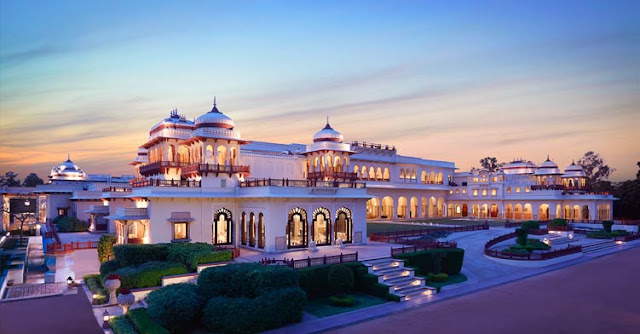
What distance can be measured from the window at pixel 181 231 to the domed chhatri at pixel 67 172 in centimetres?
3988

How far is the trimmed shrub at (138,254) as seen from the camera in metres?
22.9

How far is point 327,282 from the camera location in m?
21.3

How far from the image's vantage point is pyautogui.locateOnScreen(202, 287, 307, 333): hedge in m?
15.9

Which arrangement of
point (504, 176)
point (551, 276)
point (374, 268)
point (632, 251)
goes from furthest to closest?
point (504, 176)
point (632, 251)
point (551, 276)
point (374, 268)

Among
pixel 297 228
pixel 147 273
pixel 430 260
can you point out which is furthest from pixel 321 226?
pixel 147 273

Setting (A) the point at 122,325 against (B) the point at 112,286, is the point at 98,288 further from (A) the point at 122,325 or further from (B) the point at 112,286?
(A) the point at 122,325

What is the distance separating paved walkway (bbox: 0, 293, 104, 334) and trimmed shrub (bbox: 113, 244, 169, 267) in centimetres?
275

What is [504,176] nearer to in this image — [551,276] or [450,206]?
[450,206]

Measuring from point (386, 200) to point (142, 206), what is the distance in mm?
41811

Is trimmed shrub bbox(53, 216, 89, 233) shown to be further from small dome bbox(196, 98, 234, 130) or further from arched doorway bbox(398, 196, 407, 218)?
arched doorway bbox(398, 196, 407, 218)

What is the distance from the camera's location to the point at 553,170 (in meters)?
71.7

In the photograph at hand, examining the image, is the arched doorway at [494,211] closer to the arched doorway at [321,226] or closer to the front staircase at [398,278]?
the arched doorway at [321,226]

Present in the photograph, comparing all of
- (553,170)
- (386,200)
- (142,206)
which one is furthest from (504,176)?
(142,206)

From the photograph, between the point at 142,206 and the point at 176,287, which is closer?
the point at 176,287
